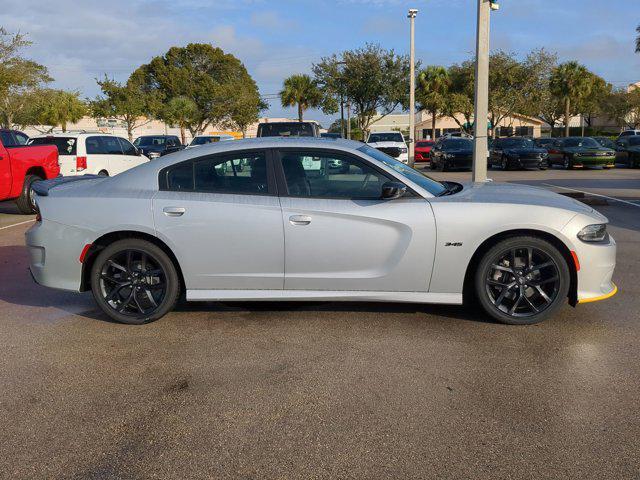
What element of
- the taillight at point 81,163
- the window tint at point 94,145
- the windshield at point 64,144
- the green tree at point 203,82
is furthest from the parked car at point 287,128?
the green tree at point 203,82

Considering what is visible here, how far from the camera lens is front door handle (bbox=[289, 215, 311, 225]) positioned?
5.06 m

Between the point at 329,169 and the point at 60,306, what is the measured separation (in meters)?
3.02

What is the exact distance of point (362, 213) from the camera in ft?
16.5

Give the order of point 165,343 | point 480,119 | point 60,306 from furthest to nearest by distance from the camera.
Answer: point 480,119 < point 60,306 < point 165,343

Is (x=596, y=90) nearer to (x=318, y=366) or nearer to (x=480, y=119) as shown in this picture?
(x=480, y=119)

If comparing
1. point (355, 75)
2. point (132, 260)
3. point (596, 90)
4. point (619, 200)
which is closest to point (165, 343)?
point (132, 260)

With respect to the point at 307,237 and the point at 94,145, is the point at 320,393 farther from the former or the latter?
the point at 94,145

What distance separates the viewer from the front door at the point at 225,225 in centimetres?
511

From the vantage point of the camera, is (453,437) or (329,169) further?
(329,169)

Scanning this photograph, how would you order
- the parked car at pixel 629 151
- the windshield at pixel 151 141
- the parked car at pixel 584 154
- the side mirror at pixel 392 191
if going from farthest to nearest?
the windshield at pixel 151 141
the parked car at pixel 629 151
the parked car at pixel 584 154
the side mirror at pixel 392 191

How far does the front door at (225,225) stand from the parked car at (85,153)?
10.2 metres

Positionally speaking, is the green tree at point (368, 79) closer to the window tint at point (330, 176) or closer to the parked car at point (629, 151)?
the parked car at point (629, 151)

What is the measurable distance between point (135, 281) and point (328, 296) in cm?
167

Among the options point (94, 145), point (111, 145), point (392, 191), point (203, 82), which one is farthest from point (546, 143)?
point (203, 82)
